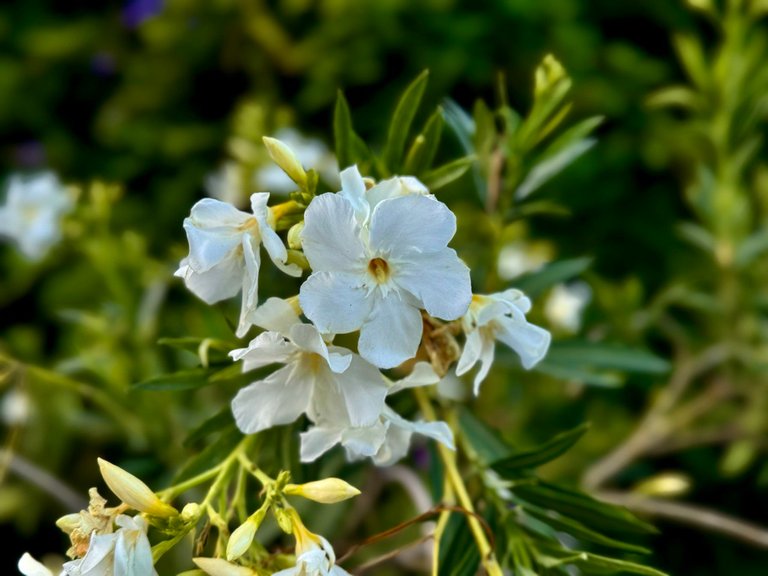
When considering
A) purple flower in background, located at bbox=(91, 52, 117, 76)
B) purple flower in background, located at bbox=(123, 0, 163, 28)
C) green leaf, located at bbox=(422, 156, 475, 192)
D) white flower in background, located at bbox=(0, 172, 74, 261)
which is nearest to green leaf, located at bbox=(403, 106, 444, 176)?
green leaf, located at bbox=(422, 156, 475, 192)

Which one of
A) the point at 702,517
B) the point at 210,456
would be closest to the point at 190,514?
the point at 210,456

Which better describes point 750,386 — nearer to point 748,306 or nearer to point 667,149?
point 748,306

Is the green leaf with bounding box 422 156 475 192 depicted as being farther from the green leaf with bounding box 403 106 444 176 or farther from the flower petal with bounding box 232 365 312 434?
the flower petal with bounding box 232 365 312 434

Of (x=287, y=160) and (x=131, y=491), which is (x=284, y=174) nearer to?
(x=287, y=160)

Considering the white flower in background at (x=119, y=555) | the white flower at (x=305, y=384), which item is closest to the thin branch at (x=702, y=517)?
the white flower at (x=305, y=384)

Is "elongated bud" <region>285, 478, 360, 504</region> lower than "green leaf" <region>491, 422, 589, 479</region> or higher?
higher

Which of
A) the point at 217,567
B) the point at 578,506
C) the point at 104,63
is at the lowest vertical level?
the point at 104,63
